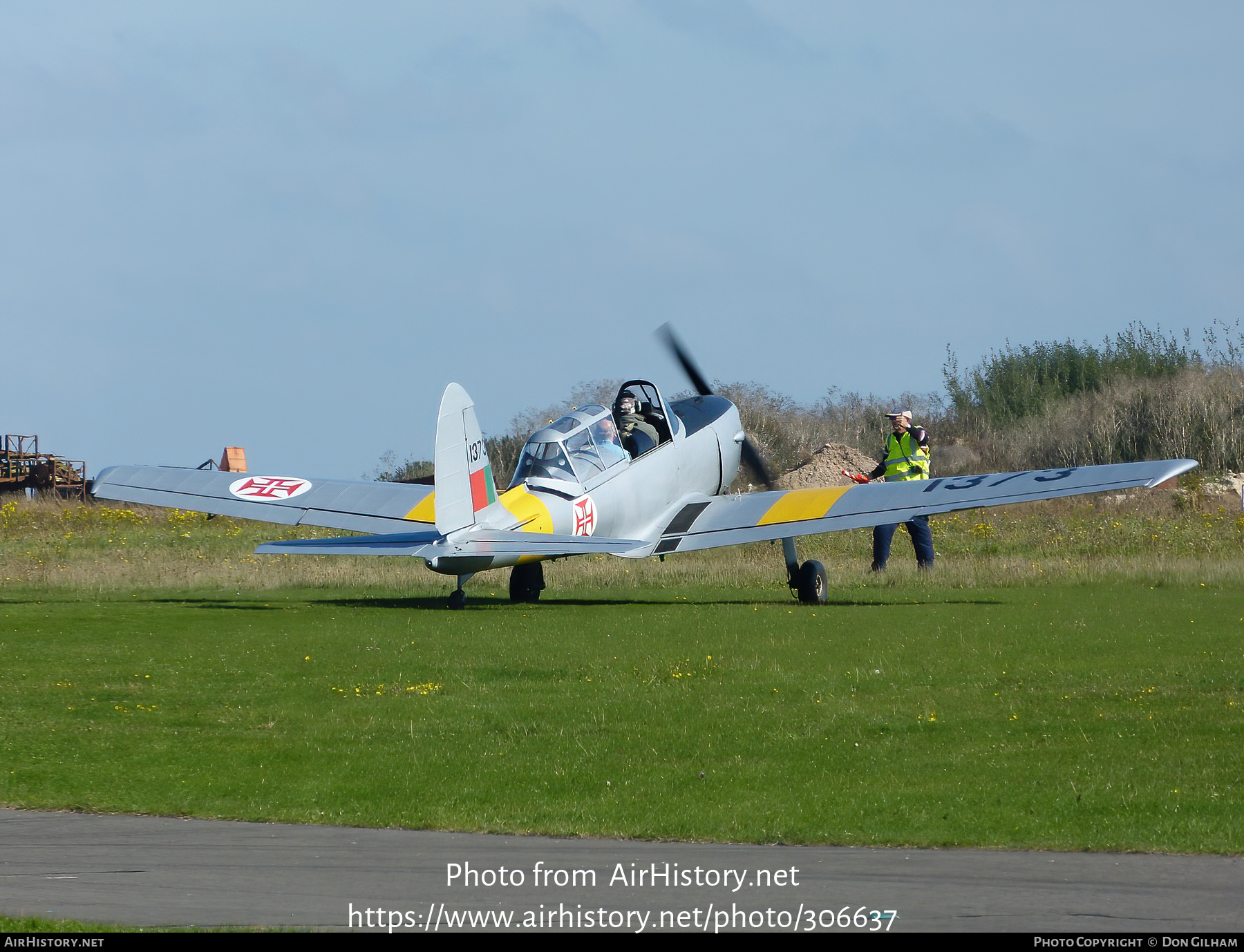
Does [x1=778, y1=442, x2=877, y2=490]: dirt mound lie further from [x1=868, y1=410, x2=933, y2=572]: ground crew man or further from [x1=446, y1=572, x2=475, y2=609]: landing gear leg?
[x1=446, y1=572, x2=475, y2=609]: landing gear leg

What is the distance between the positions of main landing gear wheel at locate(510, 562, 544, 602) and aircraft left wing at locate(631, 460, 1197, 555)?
153cm

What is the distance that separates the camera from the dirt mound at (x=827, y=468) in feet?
121

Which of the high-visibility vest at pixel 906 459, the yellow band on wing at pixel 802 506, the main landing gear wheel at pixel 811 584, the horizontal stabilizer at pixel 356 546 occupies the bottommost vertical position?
the main landing gear wheel at pixel 811 584

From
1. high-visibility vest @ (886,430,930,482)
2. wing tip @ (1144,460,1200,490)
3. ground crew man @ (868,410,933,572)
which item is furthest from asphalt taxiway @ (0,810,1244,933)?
high-visibility vest @ (886,430,930,482)

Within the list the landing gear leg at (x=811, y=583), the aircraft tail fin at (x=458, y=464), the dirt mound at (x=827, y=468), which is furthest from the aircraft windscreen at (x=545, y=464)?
the dirt mound at (x=827, y=468)

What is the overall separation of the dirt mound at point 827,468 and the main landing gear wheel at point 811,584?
17086mm

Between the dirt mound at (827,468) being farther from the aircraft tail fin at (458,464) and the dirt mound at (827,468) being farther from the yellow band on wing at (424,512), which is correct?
the aircraft tail fin at (458,464)

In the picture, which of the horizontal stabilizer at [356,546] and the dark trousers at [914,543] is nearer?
the horizontal stabilizer at [356,546]

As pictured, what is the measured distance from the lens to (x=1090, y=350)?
51.1 m

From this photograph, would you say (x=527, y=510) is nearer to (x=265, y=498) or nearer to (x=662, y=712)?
(x=265, y=498)

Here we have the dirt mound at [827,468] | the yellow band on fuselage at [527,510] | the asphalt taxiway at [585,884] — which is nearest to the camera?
the asphalt taxiway at [585,884]

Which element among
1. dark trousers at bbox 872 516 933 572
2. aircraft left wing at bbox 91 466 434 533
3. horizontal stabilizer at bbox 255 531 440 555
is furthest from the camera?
dark trousers at bbox 872 516 933 572

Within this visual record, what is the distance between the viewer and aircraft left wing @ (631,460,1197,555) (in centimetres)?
1677
